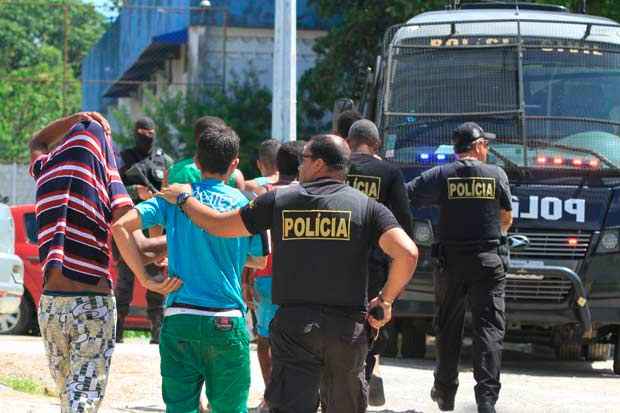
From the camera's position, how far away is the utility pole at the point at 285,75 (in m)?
16.6

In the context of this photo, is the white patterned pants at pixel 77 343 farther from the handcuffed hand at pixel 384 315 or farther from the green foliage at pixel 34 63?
the green foliage at pixel 34 63

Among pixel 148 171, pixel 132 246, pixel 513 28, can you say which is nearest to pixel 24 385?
pixel 148 171

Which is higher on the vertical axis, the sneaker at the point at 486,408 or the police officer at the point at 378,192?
the police officer at the point at 378,192

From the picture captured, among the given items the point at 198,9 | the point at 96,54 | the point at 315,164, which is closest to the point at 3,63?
the point at 96,54

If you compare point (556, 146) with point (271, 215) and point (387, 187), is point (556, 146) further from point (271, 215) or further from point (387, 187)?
point (271, 215)

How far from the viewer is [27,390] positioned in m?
9.78

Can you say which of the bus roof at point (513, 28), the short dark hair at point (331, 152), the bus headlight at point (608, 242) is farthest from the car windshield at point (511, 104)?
the short dark hair at point (331, 152)

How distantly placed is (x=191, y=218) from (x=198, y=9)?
73.2 feet

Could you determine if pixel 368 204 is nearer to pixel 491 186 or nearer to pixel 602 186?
pixel 491 186

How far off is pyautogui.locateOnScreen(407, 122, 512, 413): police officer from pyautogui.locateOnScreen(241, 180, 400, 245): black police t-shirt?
304cm

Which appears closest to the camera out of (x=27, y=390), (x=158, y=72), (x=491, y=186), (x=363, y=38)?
(x=491, y=186)

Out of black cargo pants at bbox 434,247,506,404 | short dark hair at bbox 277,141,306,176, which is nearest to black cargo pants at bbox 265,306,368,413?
black cargo pants at bbox 434,247,506,404

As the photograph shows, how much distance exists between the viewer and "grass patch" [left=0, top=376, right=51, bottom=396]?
9.79m

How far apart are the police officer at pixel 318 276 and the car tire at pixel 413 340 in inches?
271
